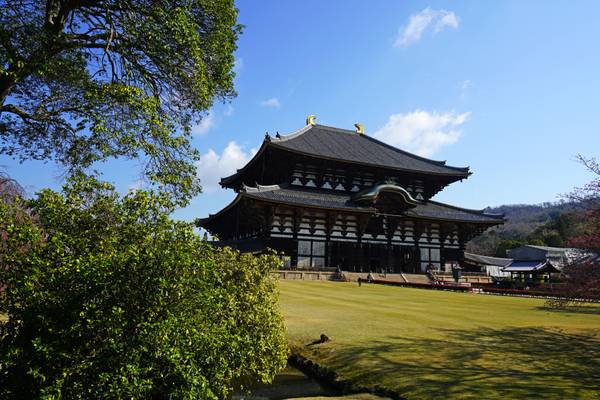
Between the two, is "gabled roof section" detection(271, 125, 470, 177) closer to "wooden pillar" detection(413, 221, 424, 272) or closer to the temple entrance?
"wooden pillar" detection(413, 221, 424, 272)

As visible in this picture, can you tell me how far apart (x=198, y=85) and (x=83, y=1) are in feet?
10.6

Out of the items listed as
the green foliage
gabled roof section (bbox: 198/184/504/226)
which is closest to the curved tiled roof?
gabled roof section (bbox: 198/184/504/226)

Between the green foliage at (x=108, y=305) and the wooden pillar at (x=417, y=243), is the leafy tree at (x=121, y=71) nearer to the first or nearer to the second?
the green foliage at (x=108, y=305)

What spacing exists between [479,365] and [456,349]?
1297mm

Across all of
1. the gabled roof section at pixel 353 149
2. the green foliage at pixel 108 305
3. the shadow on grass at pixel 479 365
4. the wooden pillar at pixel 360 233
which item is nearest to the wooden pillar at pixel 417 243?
the wooden pillar at pixel 360 233

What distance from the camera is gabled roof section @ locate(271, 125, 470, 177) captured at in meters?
38.0

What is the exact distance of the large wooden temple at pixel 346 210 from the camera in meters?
33.7

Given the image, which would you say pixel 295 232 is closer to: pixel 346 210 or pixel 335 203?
pixel 335 203

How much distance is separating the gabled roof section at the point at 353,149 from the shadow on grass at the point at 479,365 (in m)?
26.4

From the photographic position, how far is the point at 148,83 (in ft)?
35.9

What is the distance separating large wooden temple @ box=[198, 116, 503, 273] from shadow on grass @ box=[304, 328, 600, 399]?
70.2 ft

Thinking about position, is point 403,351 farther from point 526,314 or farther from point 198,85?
point 526,314

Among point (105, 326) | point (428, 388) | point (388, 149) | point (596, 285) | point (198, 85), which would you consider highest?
point (388, 149)

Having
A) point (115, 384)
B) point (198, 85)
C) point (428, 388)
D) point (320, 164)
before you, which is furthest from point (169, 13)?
point (320, 164)
